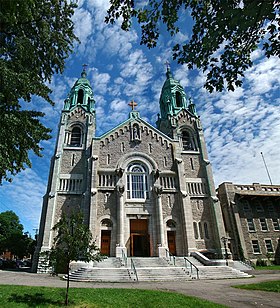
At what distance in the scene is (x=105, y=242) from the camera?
23328 mm

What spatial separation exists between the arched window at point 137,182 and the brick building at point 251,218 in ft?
38.4

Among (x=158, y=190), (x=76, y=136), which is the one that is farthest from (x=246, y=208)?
(x=76, y=136)

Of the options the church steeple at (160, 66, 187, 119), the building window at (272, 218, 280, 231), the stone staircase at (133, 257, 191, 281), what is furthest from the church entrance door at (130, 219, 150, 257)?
the building window at (272, 218, 280, 231)

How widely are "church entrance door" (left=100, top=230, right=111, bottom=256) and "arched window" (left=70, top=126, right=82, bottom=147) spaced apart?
1224cm

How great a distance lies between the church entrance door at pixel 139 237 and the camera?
23969 millimetres

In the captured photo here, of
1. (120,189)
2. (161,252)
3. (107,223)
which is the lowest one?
(161,252)

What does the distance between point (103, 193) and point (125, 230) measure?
4.80 meters

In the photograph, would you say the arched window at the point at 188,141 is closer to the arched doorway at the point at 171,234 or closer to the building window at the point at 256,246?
the arched doorway at the point at 171,234

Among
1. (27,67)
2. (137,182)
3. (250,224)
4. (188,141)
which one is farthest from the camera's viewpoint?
(188,141)

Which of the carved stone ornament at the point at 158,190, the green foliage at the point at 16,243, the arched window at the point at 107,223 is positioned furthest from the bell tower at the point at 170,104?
the green foliage at the point at 16,243

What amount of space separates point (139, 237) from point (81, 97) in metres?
22.7

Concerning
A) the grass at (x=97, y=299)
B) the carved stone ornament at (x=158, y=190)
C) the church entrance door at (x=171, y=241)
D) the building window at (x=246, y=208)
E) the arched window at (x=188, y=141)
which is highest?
the arched window at (x=188, y=141)

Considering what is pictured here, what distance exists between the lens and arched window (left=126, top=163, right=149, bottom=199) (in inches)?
1013

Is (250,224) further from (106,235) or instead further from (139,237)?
(106,235)
